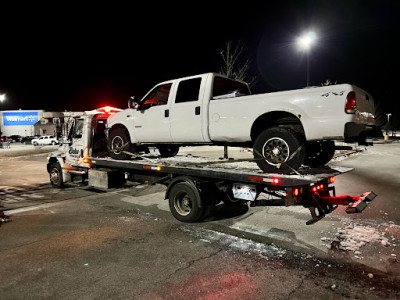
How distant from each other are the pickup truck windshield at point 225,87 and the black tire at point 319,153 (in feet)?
5.86

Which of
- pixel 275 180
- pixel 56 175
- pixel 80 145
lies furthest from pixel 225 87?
pixel 56 175

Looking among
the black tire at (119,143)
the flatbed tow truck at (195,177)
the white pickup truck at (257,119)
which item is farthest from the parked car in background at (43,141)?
the white pickup truck at (257,119)

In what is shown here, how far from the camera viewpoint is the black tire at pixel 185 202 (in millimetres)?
5766

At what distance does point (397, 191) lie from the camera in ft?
29.5

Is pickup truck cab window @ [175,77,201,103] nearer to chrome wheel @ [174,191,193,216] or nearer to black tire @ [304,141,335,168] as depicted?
chrome wheel @ [174,191,193,216]

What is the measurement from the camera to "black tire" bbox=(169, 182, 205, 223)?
18.9 feet

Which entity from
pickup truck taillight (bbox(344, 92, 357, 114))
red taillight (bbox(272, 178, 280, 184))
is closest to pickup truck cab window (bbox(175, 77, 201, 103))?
red taillight (bbox(272, 178, 280, 184))

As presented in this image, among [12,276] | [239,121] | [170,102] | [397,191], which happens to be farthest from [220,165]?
[397,191]

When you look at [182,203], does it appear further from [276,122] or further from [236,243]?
[276,122]

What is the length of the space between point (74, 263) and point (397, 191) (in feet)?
29.5

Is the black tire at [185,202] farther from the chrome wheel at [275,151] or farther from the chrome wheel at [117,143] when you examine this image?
the chrome wheel at [117,143]

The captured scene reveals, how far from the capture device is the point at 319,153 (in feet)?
19.8

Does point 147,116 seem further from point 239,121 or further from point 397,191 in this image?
point 397,191

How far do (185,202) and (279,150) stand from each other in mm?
2268
